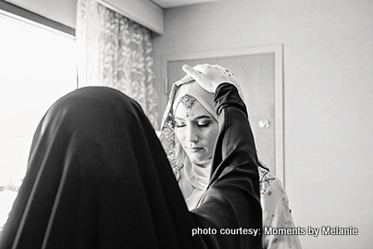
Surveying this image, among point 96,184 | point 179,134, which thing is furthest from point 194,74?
point 96,184

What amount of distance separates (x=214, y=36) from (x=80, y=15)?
119cm

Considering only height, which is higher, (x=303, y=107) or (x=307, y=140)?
(x=303, y=107)

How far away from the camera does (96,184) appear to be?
1.19 feet

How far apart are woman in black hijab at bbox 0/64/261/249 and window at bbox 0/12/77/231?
1.97 metres

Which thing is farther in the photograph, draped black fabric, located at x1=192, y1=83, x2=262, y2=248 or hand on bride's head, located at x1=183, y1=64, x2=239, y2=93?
hand on bride's head, located at x1=183, y1=64, x2=239, y2=93

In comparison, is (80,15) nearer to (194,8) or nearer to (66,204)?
(194,8)

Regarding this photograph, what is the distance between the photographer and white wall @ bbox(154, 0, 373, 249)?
111 inches

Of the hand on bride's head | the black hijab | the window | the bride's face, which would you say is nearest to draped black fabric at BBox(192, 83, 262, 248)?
the black hijab

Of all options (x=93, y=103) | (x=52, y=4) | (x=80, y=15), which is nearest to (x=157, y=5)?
(x=80, y=15)

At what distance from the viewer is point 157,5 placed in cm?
340

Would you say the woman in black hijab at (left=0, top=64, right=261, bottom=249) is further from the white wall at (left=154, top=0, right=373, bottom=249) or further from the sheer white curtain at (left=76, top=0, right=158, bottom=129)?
the white wall at (left=154, top=0, right=373, bottom=249)

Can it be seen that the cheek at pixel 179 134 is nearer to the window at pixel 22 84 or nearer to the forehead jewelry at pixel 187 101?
the forehead jewelry at pixel 187 101

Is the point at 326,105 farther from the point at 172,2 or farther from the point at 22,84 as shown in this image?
the point at 22,84

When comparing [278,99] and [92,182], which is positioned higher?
[278,99]
